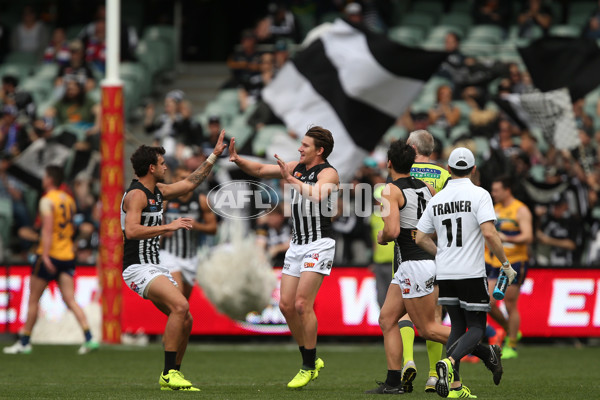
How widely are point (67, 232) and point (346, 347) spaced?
14.7 ft

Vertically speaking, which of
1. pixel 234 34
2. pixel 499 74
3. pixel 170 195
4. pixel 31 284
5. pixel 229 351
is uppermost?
pixel 234 34

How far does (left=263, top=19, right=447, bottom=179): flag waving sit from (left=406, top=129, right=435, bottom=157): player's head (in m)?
6.09

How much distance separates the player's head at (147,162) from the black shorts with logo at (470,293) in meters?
2.95

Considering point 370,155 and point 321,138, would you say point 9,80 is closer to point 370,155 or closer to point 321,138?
point 370,155

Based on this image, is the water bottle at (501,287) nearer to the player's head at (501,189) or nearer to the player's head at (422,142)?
the player's head at (422,142)

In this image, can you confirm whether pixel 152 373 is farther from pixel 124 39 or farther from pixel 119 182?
pixel 124 39

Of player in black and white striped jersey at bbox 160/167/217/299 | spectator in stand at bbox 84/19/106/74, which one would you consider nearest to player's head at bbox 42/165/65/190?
player in black and white striped jersey at bbox 160/167/217/299

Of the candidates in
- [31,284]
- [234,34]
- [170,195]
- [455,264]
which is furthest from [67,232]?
[234,34]

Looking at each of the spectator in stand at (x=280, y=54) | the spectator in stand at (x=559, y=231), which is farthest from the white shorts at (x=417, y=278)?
the spectator in stand at (x=280, y=54)

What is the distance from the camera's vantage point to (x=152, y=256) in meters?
10.4

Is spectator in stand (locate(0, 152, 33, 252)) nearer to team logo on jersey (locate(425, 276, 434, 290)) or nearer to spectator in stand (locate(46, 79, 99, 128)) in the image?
spectator in stand (locate(46, 79, 99, 128))

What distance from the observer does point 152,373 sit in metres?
12.3

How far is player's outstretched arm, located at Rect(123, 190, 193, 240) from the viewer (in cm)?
991

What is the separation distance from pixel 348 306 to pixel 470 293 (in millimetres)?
7510
